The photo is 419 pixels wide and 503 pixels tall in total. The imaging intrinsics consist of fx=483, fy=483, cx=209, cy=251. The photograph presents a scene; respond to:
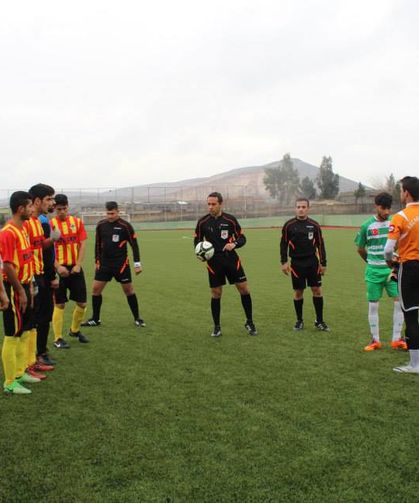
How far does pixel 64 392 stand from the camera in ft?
16.4

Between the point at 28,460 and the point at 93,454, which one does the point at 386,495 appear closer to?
the point at 93,454

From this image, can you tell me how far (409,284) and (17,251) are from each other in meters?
4.16

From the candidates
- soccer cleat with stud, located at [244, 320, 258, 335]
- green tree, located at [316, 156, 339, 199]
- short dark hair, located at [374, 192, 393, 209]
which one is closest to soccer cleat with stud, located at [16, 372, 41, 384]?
soccer cleat with stud, located at [244, 320, 258, 335]

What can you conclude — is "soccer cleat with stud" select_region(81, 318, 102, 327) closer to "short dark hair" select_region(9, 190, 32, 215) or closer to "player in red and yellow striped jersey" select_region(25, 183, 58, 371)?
"player in red and yellow striped jersey" select_region(25, 183, 58, 371)

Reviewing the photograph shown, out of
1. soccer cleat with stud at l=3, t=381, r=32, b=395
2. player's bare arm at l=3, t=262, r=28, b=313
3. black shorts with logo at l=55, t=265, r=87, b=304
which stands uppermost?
player's bare arm at l=3, t=262, r=28, b=313

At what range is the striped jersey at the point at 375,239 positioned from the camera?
6.45m

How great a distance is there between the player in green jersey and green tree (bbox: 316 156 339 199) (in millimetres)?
94681

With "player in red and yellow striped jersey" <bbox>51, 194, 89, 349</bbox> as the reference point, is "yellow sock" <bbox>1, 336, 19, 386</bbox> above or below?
below

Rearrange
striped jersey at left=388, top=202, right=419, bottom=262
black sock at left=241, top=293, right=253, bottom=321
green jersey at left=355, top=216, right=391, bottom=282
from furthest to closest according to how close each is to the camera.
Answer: black sock at left=241, top=293, right=253, bottom=321 → green jersey at left=355, top=216, right=391, bottom=282 → striped jersey at left=388, top=202, right=419, bottom=262

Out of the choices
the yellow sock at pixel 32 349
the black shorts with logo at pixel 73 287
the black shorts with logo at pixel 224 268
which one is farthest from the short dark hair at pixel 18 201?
the black shorts with logo at pixel 224 268

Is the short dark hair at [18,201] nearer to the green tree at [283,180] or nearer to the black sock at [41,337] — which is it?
the black sock at [41,337]

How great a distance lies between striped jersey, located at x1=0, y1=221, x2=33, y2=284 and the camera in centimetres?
482

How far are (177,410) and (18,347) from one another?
6.48 feet

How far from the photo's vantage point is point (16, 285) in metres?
4.80
